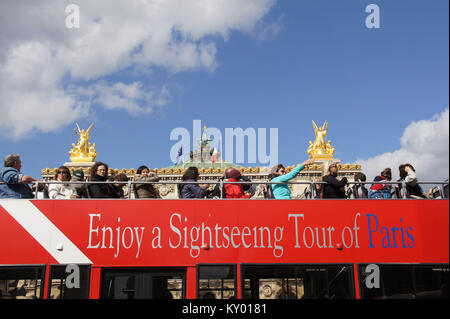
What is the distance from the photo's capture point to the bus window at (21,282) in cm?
642

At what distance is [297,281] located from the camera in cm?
662

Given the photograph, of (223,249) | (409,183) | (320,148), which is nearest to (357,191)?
(409,183)

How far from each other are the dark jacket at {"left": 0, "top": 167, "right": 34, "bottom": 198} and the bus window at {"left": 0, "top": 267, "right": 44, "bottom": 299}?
1.17 m

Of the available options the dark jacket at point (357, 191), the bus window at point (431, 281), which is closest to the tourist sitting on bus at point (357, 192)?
the dark jacket at point (357, 191)

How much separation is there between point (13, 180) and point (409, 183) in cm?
647

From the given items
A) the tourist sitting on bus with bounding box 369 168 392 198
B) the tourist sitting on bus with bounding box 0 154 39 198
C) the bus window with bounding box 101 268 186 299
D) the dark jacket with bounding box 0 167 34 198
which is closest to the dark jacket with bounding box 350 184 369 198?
the tourist sitting on bus with bounding box 369 168 392 198

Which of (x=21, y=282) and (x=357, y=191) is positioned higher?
(x=357, y=191)

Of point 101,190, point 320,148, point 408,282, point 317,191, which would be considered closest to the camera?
point 408,282

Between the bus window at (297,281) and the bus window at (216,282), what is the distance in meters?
0.21

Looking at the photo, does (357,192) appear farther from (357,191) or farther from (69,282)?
(69,282)

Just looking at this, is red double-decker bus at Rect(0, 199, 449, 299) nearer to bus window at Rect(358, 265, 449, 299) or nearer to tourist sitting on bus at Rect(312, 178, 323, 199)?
bus window at Rect(358, 265, 449, 299)
